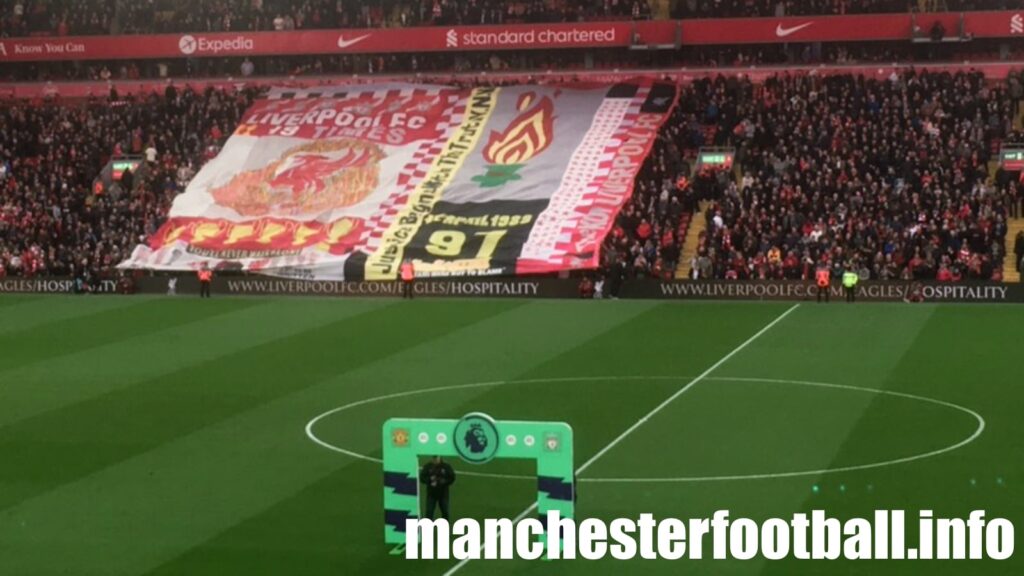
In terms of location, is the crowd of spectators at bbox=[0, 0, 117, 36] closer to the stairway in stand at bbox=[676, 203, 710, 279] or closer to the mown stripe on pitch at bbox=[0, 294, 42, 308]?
the mown stripe on pitch at bbox=[0, 294, 42, 308]

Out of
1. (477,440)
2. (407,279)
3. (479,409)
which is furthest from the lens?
(407,279)

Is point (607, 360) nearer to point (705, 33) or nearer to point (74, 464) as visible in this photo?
point (74, 464)

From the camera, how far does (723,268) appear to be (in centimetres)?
4684

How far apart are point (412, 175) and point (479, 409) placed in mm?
26930

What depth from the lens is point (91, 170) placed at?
6019cm

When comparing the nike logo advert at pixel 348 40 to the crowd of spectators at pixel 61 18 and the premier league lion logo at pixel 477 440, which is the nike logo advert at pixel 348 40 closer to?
the crowd of spectators at pixel 61 18

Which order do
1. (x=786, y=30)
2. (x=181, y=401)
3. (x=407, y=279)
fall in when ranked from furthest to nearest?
(x=786, y=30), (x=407, y=279), (x=181, y=401)

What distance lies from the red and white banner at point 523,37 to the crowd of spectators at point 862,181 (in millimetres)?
3090

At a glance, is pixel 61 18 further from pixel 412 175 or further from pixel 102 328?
pixel 102 328

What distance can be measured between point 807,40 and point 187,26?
84.5ft

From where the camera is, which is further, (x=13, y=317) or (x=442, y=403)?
(x=13, y=317)

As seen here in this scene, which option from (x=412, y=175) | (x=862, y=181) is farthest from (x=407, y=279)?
(x=862, y=181)

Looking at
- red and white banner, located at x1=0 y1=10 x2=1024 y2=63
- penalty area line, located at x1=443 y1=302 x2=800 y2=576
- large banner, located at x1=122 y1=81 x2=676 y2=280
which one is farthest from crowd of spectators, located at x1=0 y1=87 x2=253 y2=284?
penalty area line, located at x1=443 y1=302 x2=800 y2=576

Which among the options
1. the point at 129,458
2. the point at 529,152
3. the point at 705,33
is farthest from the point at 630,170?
the point at 129,458
